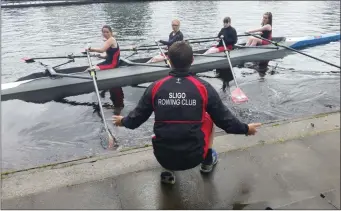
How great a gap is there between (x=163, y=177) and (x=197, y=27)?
67.1ft

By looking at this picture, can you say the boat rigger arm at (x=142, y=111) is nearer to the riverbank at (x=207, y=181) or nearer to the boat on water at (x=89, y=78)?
the riverbank at (x=207, y=181)

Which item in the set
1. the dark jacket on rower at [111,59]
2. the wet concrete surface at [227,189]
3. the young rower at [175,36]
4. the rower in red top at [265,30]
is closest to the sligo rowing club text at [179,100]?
the wet concrete surface at [227,189]

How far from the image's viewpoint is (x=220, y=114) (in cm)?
339

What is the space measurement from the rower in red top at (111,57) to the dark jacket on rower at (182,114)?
18.2 feet

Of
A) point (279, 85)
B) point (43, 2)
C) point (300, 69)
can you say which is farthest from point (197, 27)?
point (43, 2)

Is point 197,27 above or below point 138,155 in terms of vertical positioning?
below

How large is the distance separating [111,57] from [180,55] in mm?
7266

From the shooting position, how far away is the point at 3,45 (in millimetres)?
18109

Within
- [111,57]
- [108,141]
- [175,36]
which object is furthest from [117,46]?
[108,141]

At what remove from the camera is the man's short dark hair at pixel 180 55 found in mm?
3213

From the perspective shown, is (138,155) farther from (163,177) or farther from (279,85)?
(279,85)

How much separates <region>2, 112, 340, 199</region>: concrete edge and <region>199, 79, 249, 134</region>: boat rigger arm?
122 cm

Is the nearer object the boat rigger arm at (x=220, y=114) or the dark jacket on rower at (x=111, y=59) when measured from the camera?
the boat rigger arm at (x=220, y=114)

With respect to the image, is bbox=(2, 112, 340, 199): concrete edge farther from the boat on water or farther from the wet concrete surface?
the boat on water
